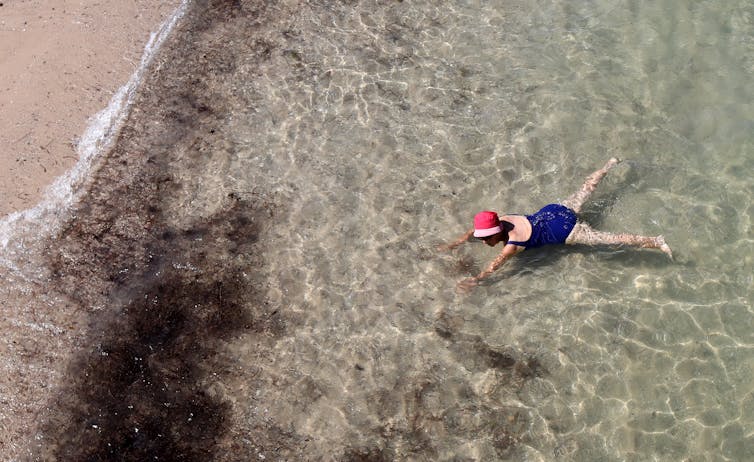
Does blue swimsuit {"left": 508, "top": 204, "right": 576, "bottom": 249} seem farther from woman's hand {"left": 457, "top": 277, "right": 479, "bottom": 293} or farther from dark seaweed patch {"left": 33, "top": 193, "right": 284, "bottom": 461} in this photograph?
dark seaweed patch {"left": 33, "top": 193, "right": 284, "bottom": 461}

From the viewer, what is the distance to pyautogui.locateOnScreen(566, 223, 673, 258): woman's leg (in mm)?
8055

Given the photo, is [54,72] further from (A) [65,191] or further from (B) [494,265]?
(B) [494,265]

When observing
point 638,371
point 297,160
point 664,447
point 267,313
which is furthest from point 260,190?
point 664,447

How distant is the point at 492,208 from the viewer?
8.77 metres

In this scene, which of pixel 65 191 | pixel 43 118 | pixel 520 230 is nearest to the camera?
pixel 520 230

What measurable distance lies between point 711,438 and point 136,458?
642 centimetres

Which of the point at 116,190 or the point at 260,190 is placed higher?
the point at 116,190

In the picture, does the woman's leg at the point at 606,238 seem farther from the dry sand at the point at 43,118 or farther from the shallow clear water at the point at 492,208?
the dry sand at the point at 43,118

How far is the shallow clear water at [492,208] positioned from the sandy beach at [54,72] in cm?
149

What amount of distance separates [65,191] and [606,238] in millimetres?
7641

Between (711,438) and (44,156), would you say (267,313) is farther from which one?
(711,438)

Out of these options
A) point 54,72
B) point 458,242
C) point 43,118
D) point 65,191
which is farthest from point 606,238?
point 54,72

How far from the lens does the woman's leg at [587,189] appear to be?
332 inches

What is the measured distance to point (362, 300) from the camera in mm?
8008
